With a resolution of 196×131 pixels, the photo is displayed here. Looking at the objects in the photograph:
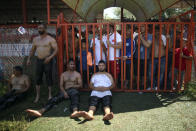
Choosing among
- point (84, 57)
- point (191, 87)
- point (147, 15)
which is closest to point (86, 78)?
point (84, 57)

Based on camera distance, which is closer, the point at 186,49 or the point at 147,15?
the point at 186,49

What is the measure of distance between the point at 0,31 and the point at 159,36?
14.7 ft

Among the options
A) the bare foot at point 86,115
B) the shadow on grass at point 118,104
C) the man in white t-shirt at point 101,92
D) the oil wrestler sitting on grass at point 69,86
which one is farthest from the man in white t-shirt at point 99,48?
the bare foot at point 86,115

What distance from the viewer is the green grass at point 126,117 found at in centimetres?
298

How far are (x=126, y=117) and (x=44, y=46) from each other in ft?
8.35

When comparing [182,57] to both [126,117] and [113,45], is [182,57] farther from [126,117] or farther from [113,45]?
[126,117]

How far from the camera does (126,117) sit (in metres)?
3.38

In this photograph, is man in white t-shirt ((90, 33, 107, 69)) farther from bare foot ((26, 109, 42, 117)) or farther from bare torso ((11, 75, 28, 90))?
bare foot ((26, 109, 42, 117))

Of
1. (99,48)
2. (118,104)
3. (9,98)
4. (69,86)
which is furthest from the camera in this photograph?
(99,48)

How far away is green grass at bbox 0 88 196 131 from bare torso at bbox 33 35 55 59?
114cm

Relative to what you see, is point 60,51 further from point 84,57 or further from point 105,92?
point 105,92

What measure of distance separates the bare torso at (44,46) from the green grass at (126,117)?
1.14 meters

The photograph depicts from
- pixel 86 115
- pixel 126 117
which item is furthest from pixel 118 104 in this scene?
pixel 86 115

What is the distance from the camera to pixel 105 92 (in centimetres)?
399
